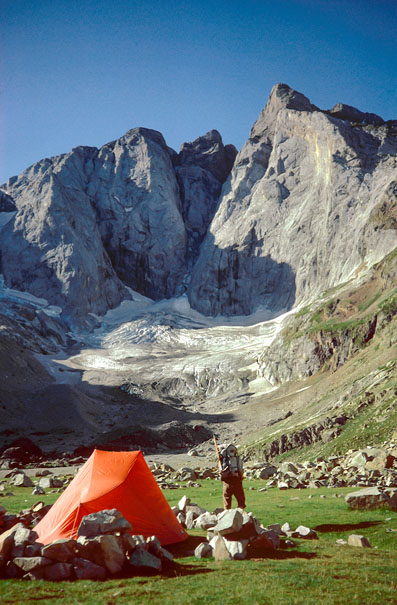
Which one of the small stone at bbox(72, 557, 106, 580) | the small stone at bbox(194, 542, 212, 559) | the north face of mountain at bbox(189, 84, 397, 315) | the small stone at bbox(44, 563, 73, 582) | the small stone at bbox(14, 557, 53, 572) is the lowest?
the small stone at bbox(194, 542, 212, 559)

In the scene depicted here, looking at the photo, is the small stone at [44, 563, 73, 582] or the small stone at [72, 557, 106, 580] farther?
the small stone at [72, 557, 106, 580]

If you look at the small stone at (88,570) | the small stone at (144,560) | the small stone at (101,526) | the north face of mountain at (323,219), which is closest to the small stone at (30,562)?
the small stone at (88,570)

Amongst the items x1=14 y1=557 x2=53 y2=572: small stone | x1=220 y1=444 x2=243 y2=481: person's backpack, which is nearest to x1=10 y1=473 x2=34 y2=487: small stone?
x1=220 y1=444 x2=243 y2=481: person's backpack

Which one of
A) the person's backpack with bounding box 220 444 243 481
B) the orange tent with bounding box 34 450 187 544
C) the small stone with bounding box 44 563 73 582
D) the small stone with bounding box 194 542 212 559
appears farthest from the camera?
the person's backpack with bounding box 220 444 243 481

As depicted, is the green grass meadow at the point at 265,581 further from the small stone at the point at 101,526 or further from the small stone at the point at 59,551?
the small stone at the point at 101,526

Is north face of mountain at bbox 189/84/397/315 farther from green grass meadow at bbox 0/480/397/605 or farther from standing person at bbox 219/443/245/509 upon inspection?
green grass meadow at bbox 0/480/397/605

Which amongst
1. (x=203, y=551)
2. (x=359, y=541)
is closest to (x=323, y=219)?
(x=359, y=541)

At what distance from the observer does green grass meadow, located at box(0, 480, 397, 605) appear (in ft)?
31.9

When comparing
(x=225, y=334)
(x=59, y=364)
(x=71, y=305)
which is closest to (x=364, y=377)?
(x=59, y=364)

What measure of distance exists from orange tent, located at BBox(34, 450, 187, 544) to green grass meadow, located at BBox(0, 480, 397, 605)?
38.6 inches

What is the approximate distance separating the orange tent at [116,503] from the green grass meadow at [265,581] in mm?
980

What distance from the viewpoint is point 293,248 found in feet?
611

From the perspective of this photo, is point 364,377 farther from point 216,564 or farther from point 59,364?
point 59,364

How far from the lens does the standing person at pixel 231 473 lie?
17.1 metres
